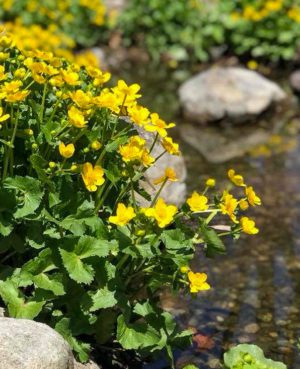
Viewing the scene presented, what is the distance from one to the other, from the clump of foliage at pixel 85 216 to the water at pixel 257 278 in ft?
2.39

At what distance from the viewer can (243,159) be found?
728cm

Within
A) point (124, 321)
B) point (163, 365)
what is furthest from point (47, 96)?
point (163, 365)

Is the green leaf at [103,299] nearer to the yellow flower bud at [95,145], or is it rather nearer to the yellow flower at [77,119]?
the yellow flower bud at [95,145]

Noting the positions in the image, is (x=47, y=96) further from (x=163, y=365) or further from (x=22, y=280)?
(x=163, y=365)

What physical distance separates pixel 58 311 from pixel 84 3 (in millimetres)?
8138

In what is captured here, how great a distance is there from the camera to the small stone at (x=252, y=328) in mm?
4160

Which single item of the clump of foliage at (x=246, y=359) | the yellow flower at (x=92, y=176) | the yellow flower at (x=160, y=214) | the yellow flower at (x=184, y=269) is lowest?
the clump of foliage at (x=246, y=359)

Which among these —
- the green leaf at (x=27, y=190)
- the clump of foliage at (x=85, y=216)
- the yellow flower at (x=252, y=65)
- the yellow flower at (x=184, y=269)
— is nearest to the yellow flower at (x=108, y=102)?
the clump of foliage at (x=85, y=216)

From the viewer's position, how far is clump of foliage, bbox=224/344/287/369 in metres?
3.04

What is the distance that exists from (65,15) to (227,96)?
11.0 feet

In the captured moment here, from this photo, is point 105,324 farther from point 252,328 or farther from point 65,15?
point 65,15

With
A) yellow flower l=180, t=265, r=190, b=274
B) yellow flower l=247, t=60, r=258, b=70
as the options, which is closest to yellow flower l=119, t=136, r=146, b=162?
yellow flower l=180, t=265, r=190, b=274

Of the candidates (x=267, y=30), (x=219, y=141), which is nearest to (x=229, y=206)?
(x=219, y=141)

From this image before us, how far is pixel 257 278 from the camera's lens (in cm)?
483
